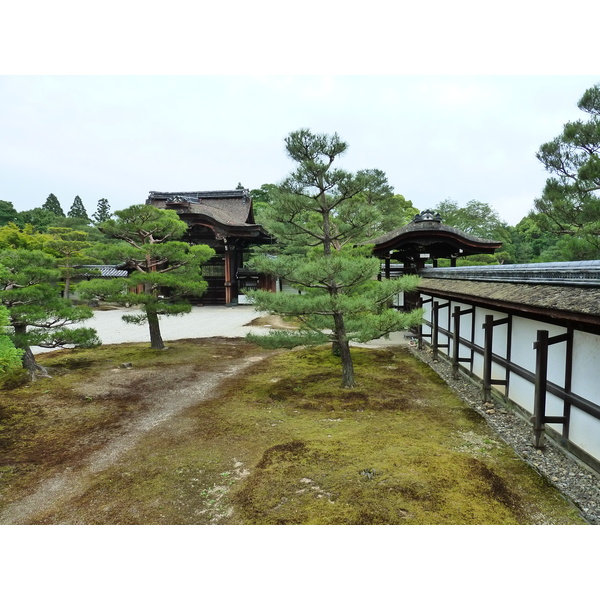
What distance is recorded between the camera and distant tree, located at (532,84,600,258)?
9711mm

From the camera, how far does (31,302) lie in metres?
8.60

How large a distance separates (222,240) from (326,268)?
19.8 metres

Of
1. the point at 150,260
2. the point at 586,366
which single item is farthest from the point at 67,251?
the point at 586,366

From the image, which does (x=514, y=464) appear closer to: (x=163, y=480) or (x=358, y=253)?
(x=163, y=480)

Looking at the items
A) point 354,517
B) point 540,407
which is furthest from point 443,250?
point 354,517

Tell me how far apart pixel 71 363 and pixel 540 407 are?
11.5 meters

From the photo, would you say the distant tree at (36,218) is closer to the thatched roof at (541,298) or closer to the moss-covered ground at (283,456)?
the moss-covered ground at (283,456)

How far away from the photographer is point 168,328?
57.6ft

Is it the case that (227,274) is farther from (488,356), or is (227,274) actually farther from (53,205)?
(53,205)

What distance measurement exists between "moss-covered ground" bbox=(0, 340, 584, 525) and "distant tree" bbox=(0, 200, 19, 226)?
1753 inches

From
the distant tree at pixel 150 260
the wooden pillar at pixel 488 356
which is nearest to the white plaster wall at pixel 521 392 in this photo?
the wooden pillar at pixel 488 356

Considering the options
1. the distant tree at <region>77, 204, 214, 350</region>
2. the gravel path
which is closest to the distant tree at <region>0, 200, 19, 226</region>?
the distant tree at <region>77, 204, 214, 350</region>

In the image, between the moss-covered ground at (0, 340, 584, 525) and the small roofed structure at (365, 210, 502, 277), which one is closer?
the moss-covered ground at (0, 340, 584, 525)

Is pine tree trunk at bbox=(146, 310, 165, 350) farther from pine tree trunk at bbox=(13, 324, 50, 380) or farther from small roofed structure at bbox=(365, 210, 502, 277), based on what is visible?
small roofed structure at bbox=(365, 210, 502, 277)
